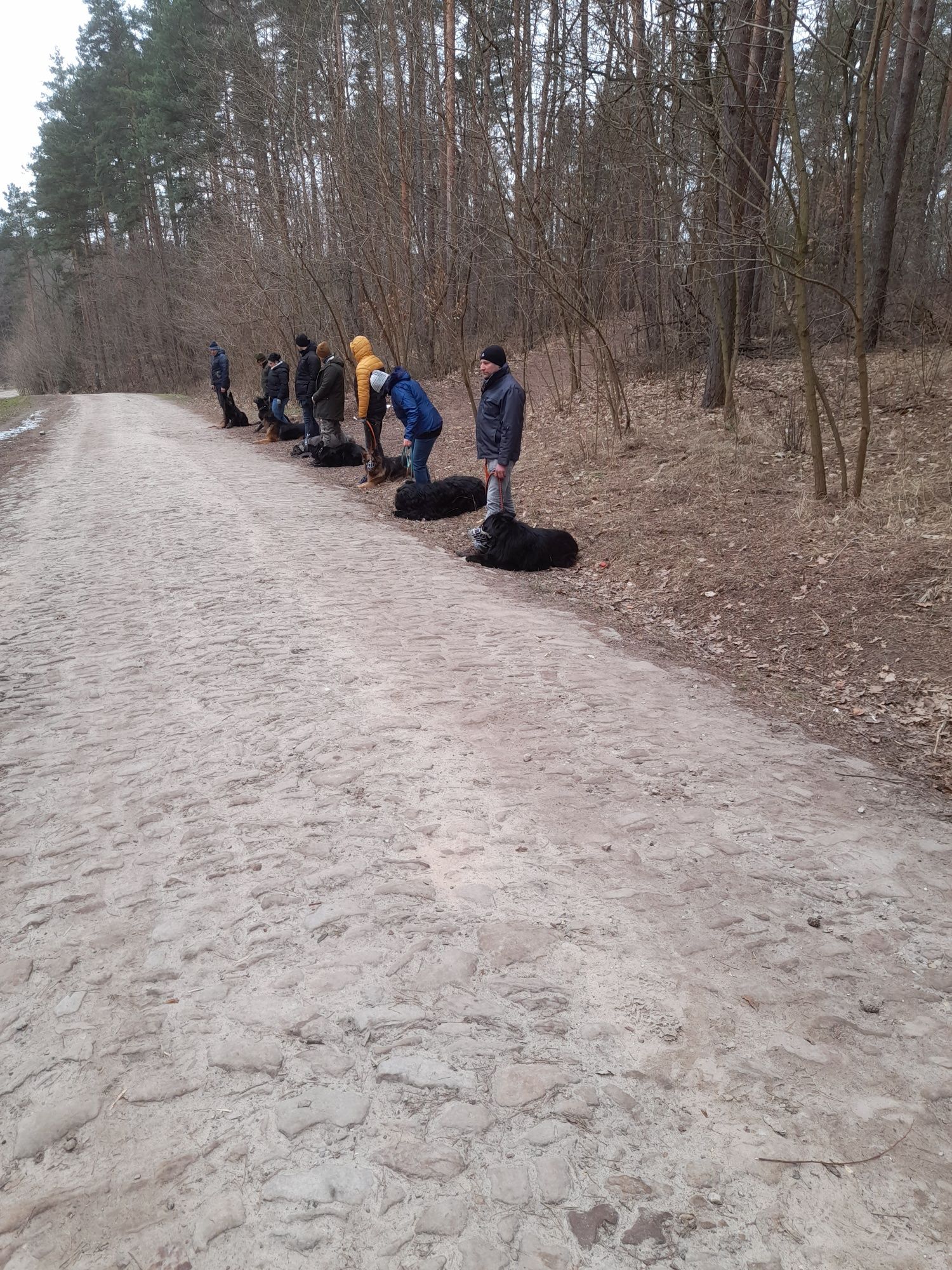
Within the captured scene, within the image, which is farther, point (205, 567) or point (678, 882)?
point (205, 567)

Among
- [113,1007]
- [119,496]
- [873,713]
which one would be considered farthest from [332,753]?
[119,496]

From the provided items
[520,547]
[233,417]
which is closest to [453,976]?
[520,547]

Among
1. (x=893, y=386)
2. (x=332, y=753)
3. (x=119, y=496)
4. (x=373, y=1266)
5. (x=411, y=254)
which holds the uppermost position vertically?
(x=411, y=254)

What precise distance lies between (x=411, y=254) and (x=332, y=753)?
15.4m

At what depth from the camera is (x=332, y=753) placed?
14.5ft

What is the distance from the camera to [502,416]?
8453mm

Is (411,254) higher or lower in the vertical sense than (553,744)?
higher

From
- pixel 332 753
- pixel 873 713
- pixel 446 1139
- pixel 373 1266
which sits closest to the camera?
pixel 373 1266

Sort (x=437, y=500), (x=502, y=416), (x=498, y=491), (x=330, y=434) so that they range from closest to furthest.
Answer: (x=502, y=416) → (x=498, y=491) → (x=437, y=500) → (x=330, y=434)

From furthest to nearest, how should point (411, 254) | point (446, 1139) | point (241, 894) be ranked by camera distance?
point (411, 254)
point (241, 894)
point (446, 1139)

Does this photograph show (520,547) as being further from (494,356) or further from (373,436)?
(373,436)

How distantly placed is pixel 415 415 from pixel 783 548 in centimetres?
551

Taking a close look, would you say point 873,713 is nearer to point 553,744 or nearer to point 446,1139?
point 553,744

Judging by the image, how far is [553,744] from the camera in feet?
15.0
